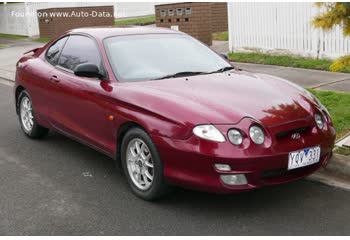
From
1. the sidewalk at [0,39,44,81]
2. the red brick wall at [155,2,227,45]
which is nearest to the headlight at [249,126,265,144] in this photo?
the sidewalk at [0,39,44,81]

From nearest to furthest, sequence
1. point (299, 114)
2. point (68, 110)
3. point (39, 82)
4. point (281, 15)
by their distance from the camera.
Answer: point (299, 114) → point (68, 110) → point (39, 82) → point (281, 15)

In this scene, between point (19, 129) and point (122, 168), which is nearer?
point (122, 168)

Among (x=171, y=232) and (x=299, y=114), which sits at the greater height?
(x=299, y=114)

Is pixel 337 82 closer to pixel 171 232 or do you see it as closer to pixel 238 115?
pixel 238 115

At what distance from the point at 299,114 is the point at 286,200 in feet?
2.51

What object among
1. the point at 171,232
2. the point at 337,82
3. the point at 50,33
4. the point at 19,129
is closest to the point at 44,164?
the point at 19,129

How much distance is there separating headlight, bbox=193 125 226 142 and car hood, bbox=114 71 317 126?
5cm

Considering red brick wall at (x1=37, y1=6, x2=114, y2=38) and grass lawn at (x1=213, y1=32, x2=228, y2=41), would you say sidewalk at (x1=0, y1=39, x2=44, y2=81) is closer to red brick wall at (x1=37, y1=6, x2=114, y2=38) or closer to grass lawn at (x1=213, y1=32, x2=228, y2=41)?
red brick wall at (x1=37, y1=6, x2=114, y2=38)

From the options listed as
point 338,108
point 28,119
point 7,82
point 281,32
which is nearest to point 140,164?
point 28,119

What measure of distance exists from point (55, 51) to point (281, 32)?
6.39 m

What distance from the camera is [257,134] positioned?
396 cm

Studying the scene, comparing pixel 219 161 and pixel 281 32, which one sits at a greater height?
pixel 281 32

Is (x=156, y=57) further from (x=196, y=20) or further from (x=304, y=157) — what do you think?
(x=196, y=20)

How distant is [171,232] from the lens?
387 centimetres
